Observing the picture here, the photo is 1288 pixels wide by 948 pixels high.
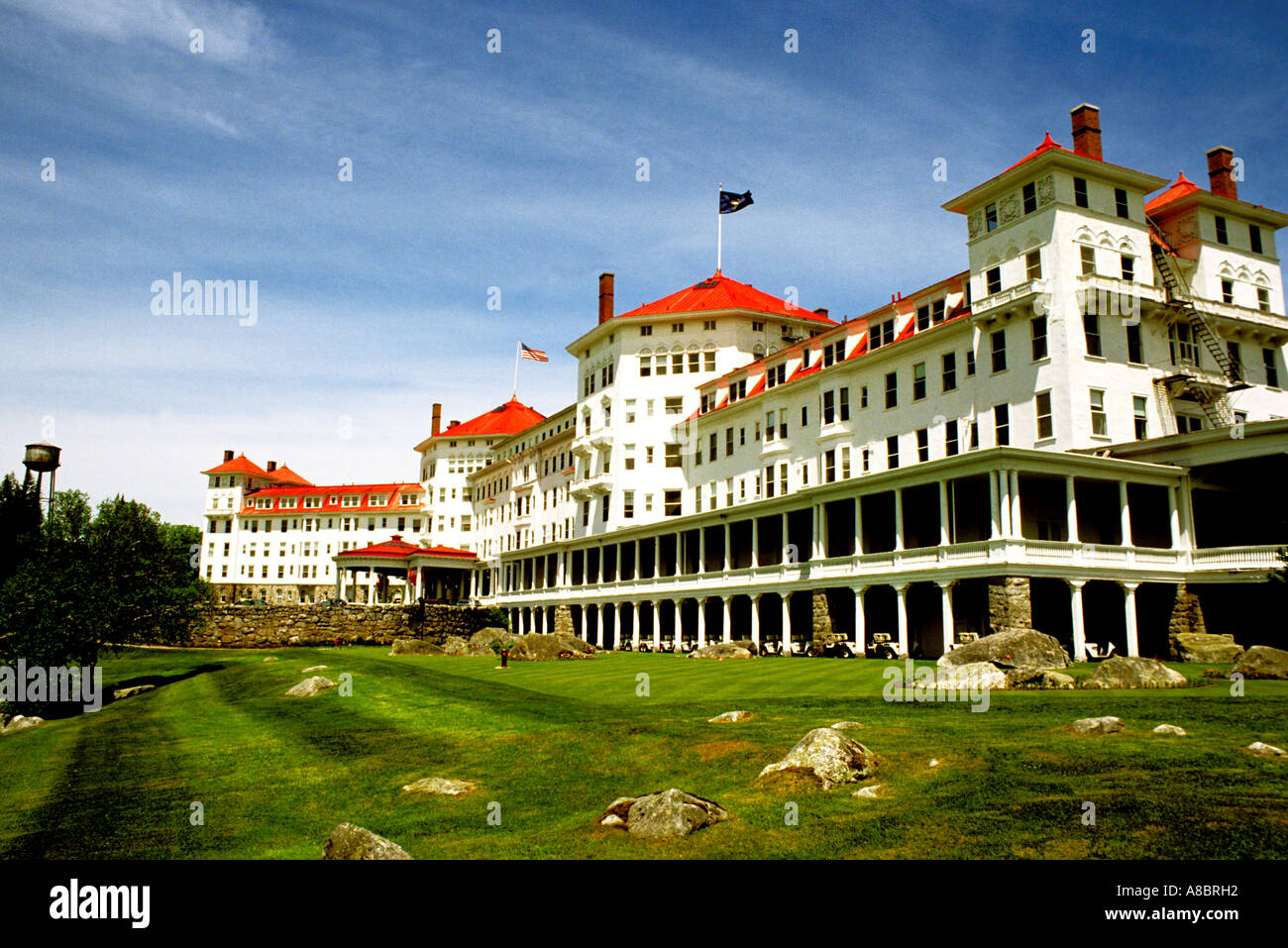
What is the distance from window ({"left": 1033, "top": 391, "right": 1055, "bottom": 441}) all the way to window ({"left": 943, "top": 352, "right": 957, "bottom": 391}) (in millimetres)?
4584

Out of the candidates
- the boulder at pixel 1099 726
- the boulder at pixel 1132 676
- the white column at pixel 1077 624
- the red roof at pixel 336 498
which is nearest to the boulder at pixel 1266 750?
the boulder at pixel 1099 726

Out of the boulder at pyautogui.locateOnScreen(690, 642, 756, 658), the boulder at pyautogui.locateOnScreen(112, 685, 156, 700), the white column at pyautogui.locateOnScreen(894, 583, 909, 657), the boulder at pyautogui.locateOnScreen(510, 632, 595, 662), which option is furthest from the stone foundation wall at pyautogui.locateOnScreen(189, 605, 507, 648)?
the white column at pyautogui.locateOnScreen(894, 583, 909, 657)

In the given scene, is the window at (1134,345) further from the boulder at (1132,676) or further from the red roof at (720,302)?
the red roof at (720,302)

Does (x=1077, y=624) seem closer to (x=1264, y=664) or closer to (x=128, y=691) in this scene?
(x=1264, y=664)

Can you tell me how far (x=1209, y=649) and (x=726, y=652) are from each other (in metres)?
19.4

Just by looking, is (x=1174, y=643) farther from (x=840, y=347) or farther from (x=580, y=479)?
(x=580, y=479)

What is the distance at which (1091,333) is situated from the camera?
38969 mm

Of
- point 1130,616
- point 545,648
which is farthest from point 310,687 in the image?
point 1130,616

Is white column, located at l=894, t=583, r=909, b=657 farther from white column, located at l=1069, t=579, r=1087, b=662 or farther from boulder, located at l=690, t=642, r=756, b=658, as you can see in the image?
boulder, located at l=690, t=642, r=756, b=658

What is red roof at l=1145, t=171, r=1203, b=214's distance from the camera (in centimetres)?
4547

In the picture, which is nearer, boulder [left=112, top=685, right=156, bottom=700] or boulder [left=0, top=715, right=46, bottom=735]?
boulder [left=0, top=715, right=46, bottom=735]

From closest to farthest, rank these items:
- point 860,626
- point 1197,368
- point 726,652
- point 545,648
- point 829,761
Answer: point 829,761 → point 860,626 → point 1197,368 → point 726,652 → point 545,648

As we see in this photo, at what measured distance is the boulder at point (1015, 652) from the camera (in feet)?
81.3

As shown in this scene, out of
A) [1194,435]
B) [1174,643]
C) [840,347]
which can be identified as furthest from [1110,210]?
[1174,643]
